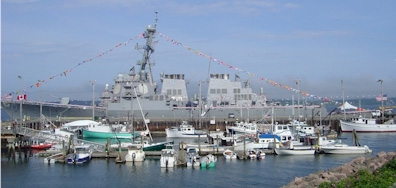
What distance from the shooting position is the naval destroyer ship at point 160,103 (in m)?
59.4

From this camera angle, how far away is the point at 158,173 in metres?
26.5

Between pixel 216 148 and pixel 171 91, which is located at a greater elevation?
pixel 171 91

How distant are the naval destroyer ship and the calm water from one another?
85.9 feet

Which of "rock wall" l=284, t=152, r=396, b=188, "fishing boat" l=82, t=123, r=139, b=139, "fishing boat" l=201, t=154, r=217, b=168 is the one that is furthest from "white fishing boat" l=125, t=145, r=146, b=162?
"fishing boat" l=82, t=123, r=139, b=139

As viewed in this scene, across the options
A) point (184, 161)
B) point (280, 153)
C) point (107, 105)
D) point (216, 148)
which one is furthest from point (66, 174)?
point (107, 105)

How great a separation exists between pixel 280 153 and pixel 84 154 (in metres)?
12.9

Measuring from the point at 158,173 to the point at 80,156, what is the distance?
6.17 metres

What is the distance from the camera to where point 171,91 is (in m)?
64.8

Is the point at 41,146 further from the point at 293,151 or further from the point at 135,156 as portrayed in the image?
the point at 293,151

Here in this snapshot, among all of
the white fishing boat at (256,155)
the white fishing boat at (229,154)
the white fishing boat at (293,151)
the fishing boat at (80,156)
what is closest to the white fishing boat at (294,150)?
the white fishing boat at (293,151)

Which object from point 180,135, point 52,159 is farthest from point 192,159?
point 180,135

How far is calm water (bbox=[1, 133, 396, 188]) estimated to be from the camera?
24.1 m

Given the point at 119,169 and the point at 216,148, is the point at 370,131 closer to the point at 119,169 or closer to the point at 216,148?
the point at 216,148

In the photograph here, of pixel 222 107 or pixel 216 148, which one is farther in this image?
pixel 222 107
